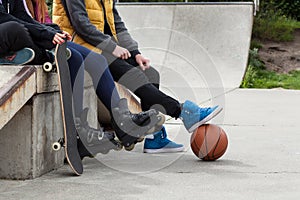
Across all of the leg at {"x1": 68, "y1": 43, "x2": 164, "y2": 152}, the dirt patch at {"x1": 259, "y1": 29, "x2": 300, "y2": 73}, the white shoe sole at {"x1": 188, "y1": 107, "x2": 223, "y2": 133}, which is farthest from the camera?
the dirt patch at {"x1": 259, "y1": 29, "x2": 300, "y2": 73}

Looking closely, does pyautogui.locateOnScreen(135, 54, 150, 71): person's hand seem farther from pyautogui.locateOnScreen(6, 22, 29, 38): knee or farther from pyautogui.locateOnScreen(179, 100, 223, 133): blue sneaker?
pyautogui.locateOnScreen(6, 22, 29, 38): knee

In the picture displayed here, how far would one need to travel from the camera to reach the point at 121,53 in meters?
4.54

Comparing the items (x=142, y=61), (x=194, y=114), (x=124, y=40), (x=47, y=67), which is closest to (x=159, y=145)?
(x=194, y=114)

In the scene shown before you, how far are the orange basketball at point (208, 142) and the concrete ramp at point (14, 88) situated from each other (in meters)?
1.27

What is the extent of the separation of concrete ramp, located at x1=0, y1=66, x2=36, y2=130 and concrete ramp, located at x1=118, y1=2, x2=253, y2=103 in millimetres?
6495

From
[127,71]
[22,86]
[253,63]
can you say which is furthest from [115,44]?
[253,63]

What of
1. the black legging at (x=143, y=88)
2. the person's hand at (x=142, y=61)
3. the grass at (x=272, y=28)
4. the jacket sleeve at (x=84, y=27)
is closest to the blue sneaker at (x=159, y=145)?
the black legging at (x=143, y=88)

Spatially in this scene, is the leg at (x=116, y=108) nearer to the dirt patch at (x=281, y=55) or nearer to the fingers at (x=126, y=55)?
the fingers at (x=126, y=55)

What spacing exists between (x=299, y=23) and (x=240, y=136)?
9.82 m

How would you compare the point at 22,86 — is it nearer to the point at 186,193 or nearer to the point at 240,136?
the point at 186,193

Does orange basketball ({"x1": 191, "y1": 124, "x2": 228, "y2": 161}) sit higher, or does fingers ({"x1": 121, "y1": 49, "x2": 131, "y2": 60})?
fingers ({"x1": 121, "y1": 49, "x2": 131, "y2": 60})

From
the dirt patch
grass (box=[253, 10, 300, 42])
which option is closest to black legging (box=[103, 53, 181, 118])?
the dirt patch

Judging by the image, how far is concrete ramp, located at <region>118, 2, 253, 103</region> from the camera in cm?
1082

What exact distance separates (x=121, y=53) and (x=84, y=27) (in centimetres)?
33
